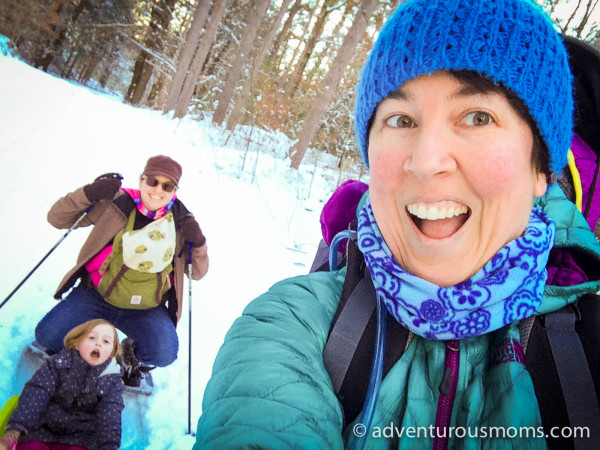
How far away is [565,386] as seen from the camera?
90 centimetres

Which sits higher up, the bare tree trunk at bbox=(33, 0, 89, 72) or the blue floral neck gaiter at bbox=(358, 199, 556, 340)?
the bare tree trunk at bbox=(33, 0, 89, 72)

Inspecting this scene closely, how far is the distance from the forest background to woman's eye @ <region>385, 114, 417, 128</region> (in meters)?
6.50

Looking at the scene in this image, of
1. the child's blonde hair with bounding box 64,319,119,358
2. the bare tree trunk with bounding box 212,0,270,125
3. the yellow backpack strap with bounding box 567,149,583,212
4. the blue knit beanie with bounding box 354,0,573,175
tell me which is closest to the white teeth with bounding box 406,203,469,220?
the blue knit beanie with bounding box 354,0,573,175

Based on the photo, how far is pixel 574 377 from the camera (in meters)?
0.91

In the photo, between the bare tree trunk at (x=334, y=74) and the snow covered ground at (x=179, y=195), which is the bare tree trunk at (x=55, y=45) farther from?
the bare tree trunk at (x=334, y=74)

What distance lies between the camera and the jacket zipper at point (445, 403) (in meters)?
0.91

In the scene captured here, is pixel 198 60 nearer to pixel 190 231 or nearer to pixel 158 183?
pixel 158 183

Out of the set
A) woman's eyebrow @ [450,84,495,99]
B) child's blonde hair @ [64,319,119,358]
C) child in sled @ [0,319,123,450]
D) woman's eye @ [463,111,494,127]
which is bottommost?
child in sled @ [0,319,123,450]

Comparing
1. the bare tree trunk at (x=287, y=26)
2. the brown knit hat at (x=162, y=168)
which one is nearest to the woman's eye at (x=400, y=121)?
the brown knit hat at (x=162, y=168)

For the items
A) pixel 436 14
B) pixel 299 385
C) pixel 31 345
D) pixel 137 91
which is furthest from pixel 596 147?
pixel 137 91

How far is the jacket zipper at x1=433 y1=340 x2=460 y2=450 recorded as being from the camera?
2.98 feet

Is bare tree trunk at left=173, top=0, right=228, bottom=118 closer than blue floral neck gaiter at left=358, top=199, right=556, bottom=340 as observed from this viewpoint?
No

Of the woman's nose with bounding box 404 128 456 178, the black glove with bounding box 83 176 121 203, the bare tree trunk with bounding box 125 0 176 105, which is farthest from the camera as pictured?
the bare tree trunk with bounding box 125 0 176 105

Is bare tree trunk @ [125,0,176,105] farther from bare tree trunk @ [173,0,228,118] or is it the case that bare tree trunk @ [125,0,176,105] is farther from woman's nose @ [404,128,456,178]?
woman's nose @ [404,128,456,178]
